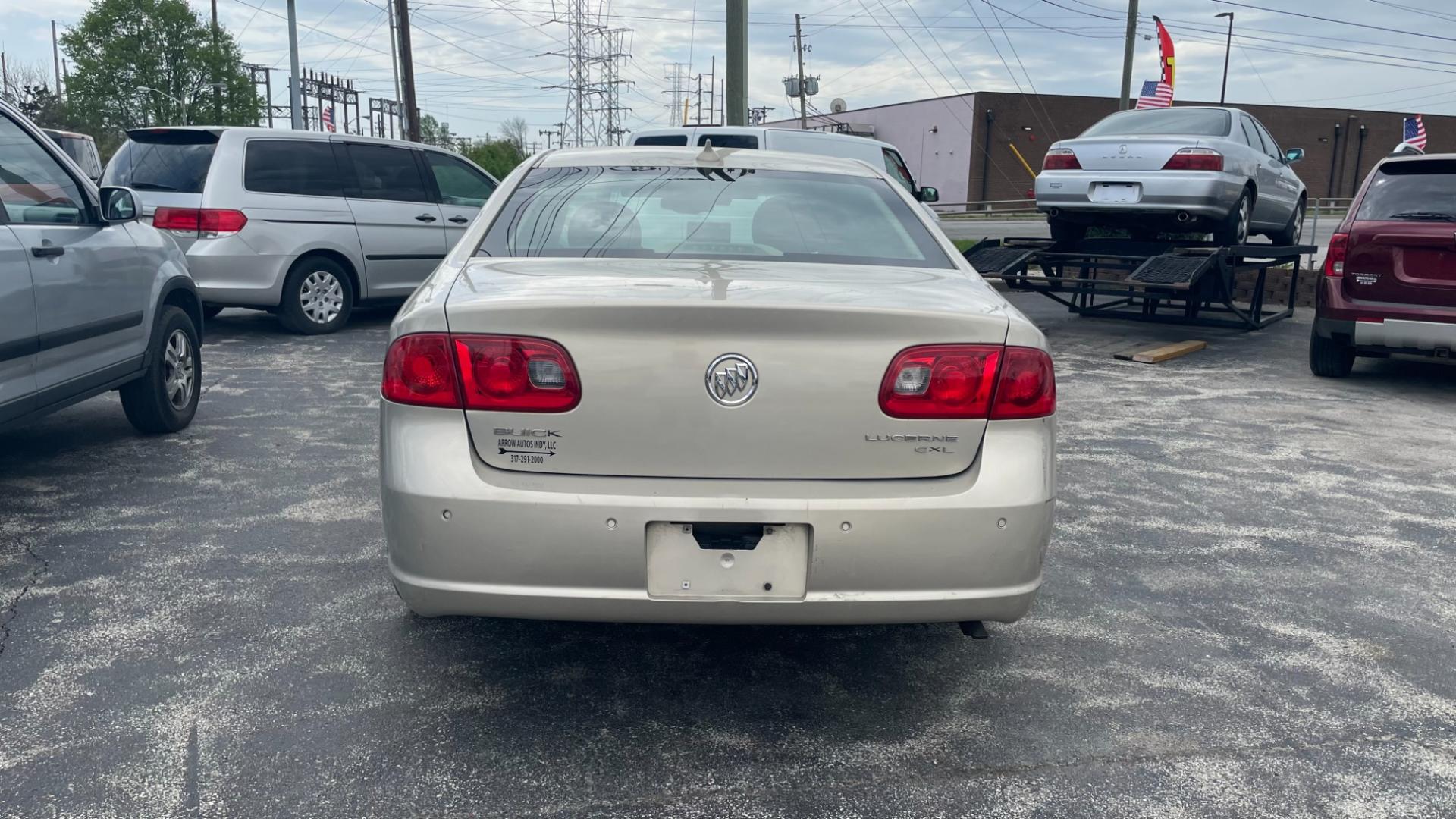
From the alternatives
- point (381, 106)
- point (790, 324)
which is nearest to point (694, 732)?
point (790, 324)

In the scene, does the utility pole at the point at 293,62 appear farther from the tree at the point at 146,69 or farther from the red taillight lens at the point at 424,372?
the tree at the point at 146,69

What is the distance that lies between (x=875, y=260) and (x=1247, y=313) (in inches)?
368

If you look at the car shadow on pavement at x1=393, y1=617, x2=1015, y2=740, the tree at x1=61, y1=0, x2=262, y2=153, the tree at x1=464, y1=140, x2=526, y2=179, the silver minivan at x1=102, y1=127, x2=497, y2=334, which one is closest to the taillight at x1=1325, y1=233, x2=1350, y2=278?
the car shadow on pavement at x1=393, y1=617, x2=1015, y2=740

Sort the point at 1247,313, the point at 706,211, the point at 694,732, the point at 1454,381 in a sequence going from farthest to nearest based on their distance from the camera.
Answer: the point at 1247,313, the point at 1454,381, the point at 706,211, the point at 694,732

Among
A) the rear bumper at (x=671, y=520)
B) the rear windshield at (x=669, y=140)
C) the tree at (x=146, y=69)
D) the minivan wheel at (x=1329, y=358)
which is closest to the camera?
the rear bumper at (x=671, y=520)

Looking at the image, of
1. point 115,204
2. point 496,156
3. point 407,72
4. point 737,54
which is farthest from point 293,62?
point 496,156

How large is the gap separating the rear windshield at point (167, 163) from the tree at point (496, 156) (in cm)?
4387

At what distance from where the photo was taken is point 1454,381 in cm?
871

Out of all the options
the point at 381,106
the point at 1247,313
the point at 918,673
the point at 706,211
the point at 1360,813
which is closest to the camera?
the point at 1360,813

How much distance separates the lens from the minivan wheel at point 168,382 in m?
5.86

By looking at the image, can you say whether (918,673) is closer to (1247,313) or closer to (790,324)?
(790,324)

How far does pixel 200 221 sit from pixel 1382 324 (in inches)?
347

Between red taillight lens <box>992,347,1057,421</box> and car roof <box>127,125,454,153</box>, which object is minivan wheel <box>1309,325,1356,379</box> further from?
car roof <box>127,125,454,153</box>

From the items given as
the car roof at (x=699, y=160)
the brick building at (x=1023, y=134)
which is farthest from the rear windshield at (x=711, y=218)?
the brick building at (x=1023, y=134)
